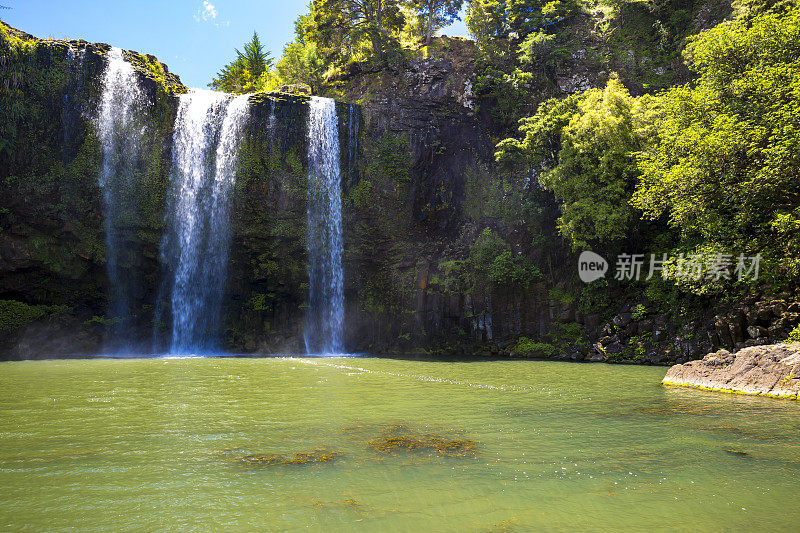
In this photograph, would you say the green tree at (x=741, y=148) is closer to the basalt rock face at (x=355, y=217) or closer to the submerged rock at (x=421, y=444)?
the basalt rock face at (x=355, y=217)

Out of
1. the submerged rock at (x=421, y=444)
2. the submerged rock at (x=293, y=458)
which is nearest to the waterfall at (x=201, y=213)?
the submerged rock at (x=421, y=444)

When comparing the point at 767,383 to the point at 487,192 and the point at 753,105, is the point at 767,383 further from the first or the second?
the point at 487,192

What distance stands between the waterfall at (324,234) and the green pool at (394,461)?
16.2 meters

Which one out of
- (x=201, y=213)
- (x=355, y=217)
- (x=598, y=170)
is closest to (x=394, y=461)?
(x=598, y=170)

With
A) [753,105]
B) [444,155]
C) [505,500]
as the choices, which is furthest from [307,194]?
[505,500]

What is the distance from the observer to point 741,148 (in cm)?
1466

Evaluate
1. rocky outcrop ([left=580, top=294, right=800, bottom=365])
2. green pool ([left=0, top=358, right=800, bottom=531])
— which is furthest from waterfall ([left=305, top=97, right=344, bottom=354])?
green pool ([left=0, top=358, right=800, bottom=531])

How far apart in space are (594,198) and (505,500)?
19038 mm

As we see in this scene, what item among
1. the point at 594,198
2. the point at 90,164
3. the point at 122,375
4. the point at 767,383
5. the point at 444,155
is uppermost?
the point at 444,155

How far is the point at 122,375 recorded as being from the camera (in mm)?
13320

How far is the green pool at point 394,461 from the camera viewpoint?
3.60 meters

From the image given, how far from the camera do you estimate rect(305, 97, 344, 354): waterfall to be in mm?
26219

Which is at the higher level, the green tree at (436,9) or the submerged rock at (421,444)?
the green tree at (436,9)

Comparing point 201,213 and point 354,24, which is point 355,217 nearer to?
point 201,213
